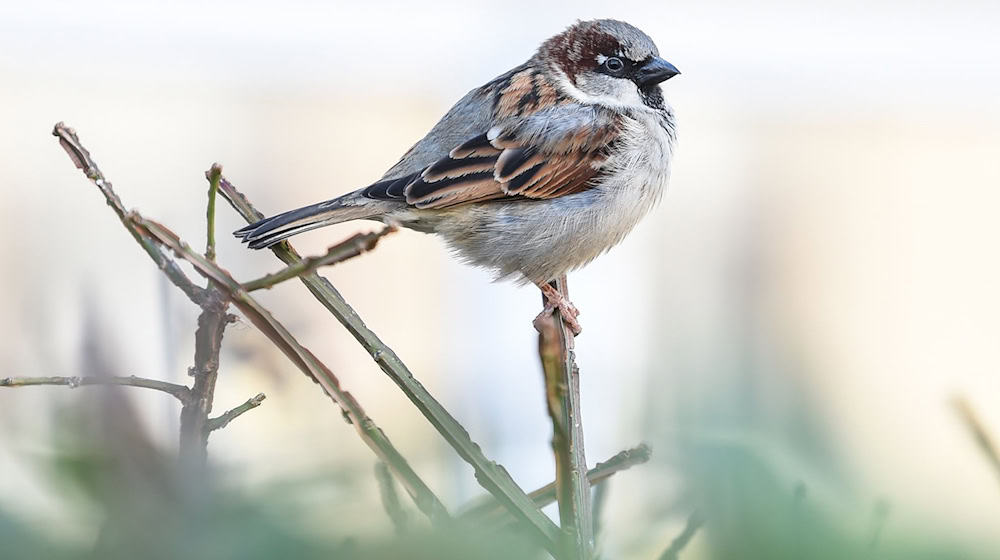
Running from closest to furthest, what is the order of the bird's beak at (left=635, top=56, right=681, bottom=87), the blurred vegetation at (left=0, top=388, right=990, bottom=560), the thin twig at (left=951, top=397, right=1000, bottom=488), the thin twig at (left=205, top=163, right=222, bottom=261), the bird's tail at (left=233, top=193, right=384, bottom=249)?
the blurred vegetation at (left=0, top=388, right=990, bottom=560) → the thin twig at (left=951, top=397, right=1000, bottom=488) → the thin twig at (left=205, top=163, right=222, bottom=261) → the bird's tail at (left=233, top=193, right=384, bottom=249) → the bird's beak at (left=635, top=56, right=681, bottom=87)

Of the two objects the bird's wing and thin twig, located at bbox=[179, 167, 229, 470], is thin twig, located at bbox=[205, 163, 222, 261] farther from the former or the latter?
the bird's wing

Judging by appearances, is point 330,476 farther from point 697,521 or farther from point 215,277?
point 215,277

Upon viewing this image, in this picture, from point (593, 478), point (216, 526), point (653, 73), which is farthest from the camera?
point (653, 73)

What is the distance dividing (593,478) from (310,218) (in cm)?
111

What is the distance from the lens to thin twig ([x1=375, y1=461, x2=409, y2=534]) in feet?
1.21

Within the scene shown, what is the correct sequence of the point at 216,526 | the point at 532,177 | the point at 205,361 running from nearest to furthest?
the point at 216,526, the point at 205,361, the point at 532,177

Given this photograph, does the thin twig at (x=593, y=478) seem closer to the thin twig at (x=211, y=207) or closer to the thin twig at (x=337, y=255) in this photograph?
the thin twig at (x=337, y=255)

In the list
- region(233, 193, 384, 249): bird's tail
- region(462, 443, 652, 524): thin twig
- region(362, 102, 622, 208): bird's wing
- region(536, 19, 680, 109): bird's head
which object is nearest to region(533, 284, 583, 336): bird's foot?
region(362, 102, 622, 208): bird's wing

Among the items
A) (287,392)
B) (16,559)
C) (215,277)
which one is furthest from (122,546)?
(215,277)

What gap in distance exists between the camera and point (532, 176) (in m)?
2.20

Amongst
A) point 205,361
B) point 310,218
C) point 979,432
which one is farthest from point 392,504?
point 310,218

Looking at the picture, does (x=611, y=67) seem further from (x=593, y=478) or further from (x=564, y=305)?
(x=593, y=478)

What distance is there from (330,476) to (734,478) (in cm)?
17

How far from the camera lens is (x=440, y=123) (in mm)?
2320
